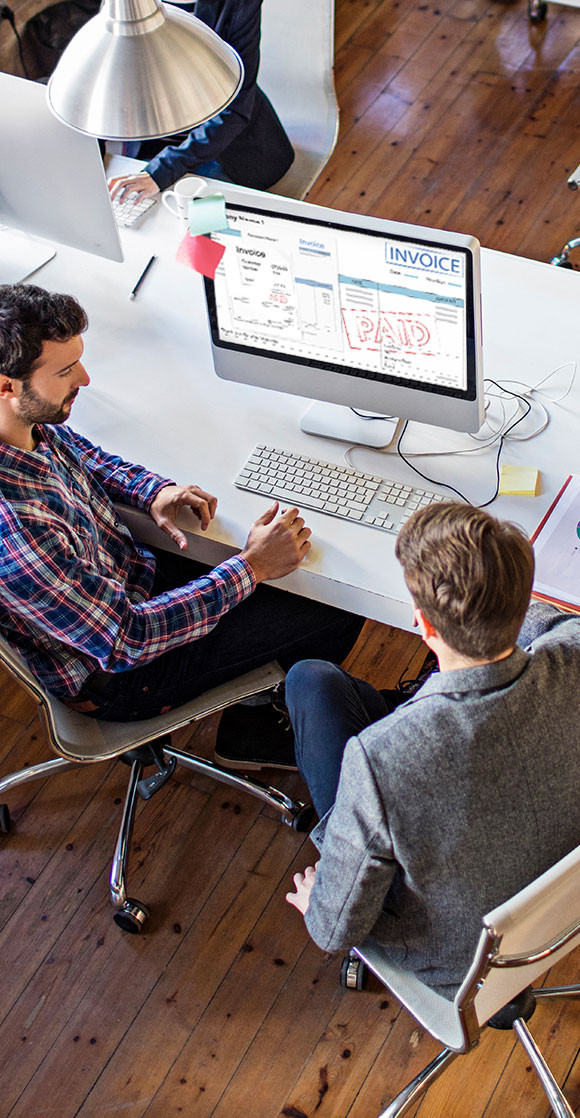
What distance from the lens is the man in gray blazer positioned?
4.13 ft

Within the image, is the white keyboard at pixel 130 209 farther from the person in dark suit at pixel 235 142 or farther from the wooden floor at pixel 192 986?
the wooden floor at pixel 192 986

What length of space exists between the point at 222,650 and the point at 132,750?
0.95 ft

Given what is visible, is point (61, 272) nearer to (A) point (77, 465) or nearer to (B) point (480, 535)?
(A) point (77, 465)

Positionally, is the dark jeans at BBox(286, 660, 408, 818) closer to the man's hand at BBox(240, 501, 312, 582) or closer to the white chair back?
the man's hand at BBox(240, 501, 312, 582)

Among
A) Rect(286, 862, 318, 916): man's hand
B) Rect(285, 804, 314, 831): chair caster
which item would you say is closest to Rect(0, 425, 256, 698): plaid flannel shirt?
Rect(286, 862, 318, 916): man's hand

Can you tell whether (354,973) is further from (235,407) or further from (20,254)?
(20,254)

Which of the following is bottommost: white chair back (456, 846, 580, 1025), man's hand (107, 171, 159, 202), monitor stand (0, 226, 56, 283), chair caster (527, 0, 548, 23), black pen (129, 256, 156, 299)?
white chair back (456, 846, 580, 1025)

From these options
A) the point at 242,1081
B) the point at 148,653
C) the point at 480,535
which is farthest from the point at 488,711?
the point at 242,1081

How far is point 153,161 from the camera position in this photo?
254 cm

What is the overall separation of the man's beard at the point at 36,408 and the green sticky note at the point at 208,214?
0.38 metres

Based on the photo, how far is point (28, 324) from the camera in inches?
67.8

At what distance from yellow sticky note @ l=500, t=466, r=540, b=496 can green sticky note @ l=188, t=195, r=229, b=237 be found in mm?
668

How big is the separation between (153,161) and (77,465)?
1032 mm

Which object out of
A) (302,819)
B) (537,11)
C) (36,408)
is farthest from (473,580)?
(537,11)
